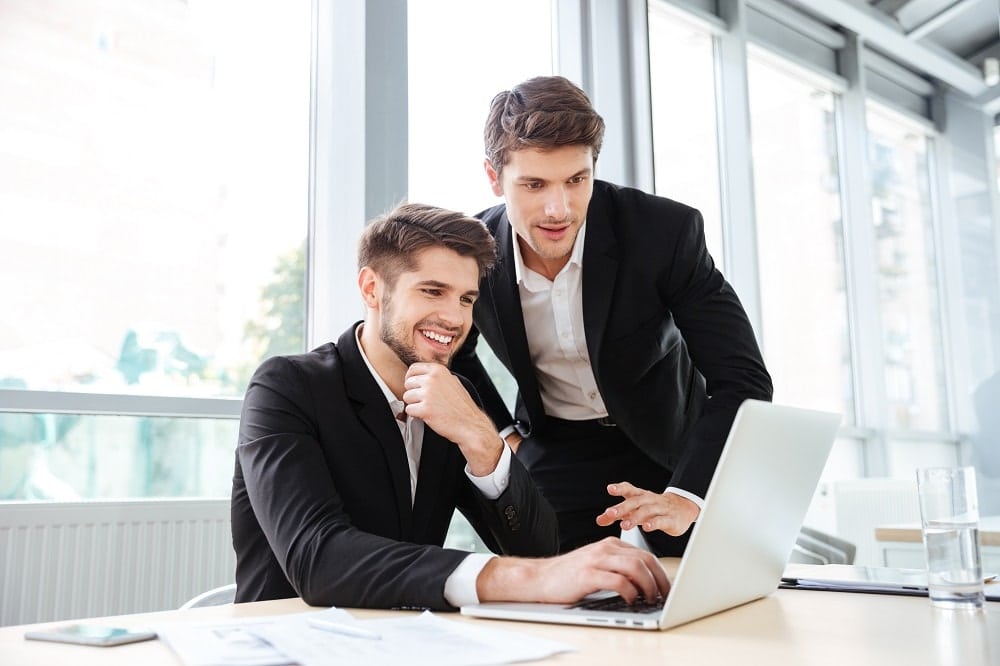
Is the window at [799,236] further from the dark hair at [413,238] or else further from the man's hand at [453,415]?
the man's hand at [453,415]

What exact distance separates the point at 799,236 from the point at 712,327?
6.43ft

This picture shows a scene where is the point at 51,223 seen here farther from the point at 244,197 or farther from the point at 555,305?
the point at 555,305

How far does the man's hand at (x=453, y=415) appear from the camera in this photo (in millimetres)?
1408

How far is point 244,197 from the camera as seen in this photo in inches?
99.7

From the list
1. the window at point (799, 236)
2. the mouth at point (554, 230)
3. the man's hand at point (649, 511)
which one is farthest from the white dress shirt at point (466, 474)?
the window at point (799, 236)

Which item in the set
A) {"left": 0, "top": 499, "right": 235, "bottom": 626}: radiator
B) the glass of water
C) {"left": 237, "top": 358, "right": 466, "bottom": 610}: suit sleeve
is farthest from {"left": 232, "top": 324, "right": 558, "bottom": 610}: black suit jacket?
{"left": 0, "top": 499, "right": 235, "bottom": 626}: radiator

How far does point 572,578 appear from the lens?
3.29 ft

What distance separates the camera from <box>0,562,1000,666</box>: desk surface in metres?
0.75

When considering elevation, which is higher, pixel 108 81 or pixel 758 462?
pixel 108 81

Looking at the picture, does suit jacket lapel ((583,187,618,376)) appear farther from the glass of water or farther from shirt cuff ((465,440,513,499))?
the glass of water

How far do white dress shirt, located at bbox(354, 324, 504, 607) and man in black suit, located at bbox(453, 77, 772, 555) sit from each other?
1.24 ft

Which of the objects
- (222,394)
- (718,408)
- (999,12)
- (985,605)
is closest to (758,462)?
(985,605)

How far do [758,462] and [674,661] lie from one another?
10.2 inches

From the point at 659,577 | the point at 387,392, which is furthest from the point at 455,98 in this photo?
the point at 659,577
